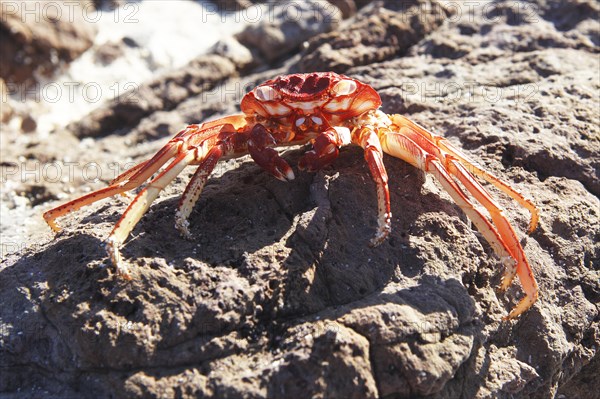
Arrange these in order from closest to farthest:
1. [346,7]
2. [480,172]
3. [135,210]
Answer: [135,210] < [480,172] < [346,7]

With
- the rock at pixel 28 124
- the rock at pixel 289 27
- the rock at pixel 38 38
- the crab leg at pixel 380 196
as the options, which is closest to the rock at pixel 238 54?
the rock at pixel 289 27

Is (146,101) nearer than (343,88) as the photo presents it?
No

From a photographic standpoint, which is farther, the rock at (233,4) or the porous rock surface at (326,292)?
the rock at (233,4)

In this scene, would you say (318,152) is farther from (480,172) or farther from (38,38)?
(38,38)

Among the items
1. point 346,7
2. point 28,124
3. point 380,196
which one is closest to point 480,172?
point 380,196

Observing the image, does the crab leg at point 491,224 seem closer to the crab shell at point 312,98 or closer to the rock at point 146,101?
the crab shell at point 312,98

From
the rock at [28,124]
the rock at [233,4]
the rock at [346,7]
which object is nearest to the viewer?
the rock at [346,7]

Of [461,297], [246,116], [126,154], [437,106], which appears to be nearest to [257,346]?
[461,297]

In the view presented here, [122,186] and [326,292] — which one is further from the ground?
[122,186]
